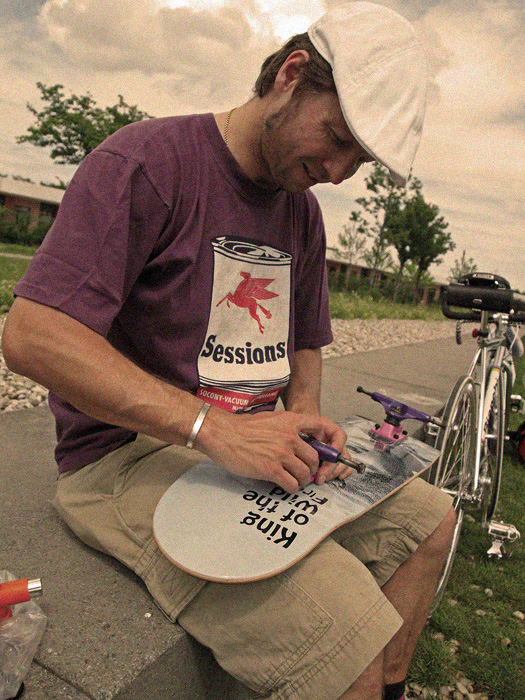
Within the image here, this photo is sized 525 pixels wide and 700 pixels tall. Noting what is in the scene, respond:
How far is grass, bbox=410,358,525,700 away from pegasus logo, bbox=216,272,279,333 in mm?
1473

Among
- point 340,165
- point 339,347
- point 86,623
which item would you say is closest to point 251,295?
point 340,165

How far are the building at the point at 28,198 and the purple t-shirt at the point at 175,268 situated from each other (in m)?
42.7

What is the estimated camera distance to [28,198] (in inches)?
1661

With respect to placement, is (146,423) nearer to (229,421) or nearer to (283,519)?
(229,421)

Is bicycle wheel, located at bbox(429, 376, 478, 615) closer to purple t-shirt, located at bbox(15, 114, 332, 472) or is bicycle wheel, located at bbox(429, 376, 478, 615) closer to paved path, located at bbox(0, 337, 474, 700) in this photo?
purple t-shirt, located at bbox(15, 114, 332, 472)

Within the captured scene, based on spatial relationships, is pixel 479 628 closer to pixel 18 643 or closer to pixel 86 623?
pixel 86 623

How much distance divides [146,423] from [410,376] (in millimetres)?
4980

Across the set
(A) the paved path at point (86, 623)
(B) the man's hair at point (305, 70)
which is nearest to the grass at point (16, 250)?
(A) the paved path at point (86, 623)

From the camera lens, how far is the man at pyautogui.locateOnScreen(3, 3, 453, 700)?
48.4 inches

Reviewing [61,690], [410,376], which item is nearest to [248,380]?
[61,690]

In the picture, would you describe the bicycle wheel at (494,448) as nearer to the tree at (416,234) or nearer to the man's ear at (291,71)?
Answer: the man's ear at (291,71)

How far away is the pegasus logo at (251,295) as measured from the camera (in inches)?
64.7

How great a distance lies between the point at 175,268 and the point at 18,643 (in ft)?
3.07

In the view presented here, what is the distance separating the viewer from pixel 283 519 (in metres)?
1.33
